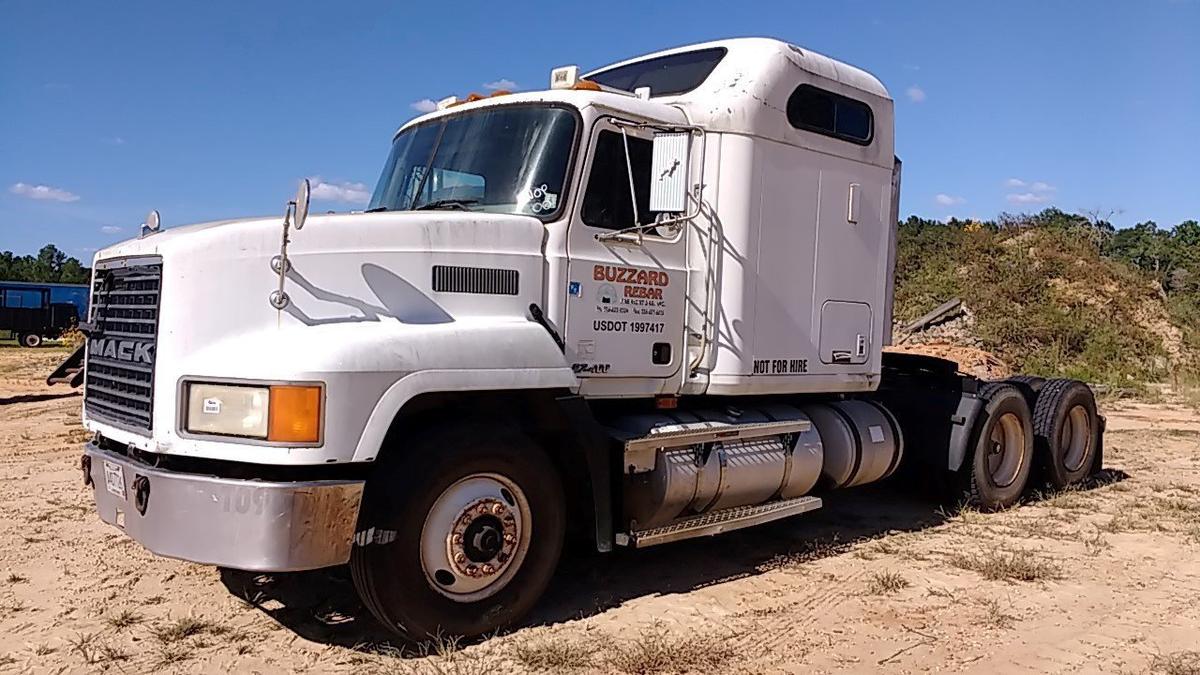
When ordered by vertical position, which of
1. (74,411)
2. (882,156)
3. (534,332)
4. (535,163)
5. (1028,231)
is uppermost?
(1028,231)

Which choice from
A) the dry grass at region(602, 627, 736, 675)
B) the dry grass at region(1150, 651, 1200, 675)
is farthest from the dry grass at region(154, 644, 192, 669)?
the dry grass at region(1150, 651, 1200, 675)

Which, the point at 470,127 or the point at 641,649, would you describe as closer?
the point at 641,649

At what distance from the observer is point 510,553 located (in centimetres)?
529

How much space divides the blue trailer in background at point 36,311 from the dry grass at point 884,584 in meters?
33.3

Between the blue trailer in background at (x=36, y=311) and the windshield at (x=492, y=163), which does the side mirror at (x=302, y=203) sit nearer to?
the windshield at (x=492, y=163)

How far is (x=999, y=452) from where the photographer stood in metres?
9.37

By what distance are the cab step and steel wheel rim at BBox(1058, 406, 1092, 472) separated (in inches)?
174

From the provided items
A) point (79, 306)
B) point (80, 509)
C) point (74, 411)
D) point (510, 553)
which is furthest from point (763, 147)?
point (79, 306)

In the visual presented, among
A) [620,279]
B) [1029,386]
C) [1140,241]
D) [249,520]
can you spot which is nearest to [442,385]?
[249,520]

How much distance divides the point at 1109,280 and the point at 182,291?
93.6ft

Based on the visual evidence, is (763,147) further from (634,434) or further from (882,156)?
(634,434)

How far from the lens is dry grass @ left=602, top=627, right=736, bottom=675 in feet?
15.9

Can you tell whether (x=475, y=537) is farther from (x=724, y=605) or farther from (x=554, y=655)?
(x=724, y=605)

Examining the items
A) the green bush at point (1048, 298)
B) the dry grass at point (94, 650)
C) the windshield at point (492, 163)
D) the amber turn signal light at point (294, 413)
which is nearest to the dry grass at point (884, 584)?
the windshield at point (492, 163)
